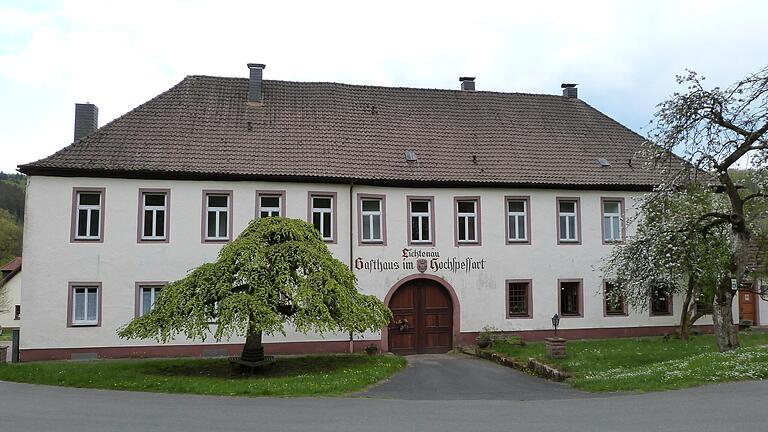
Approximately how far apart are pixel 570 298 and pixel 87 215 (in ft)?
51.1

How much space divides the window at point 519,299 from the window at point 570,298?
123 centimetres

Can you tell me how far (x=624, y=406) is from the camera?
35.1 ft

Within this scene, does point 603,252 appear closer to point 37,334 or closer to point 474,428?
point 474,428

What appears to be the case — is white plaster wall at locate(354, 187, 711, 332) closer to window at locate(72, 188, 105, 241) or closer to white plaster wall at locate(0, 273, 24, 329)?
window at locate(72, 188, 105, 241)

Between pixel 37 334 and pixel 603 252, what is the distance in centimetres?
1776

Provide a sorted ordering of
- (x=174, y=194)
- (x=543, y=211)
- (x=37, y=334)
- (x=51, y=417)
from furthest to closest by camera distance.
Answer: (x=543, y=211), (x=174, y=194), (x=37, y=334), (x=51, y=417)

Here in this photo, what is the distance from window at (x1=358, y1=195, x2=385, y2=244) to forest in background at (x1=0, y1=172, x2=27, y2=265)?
39998 mm

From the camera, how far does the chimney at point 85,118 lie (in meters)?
22.5

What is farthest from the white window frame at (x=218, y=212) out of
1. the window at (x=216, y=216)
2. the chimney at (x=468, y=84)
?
the chimney at (x=468, y=84)

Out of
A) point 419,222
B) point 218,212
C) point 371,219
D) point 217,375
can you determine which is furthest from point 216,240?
point 419,222

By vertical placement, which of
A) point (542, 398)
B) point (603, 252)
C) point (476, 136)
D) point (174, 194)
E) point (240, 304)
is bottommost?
point (542, 398)

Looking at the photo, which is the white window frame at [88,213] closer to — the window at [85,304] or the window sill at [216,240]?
the window at [85,304]

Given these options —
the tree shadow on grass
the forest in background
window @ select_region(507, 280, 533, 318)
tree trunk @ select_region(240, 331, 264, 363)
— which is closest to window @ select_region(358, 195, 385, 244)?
the tree shadow on grass

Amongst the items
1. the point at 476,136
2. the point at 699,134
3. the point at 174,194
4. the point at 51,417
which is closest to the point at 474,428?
the point at 51,417
